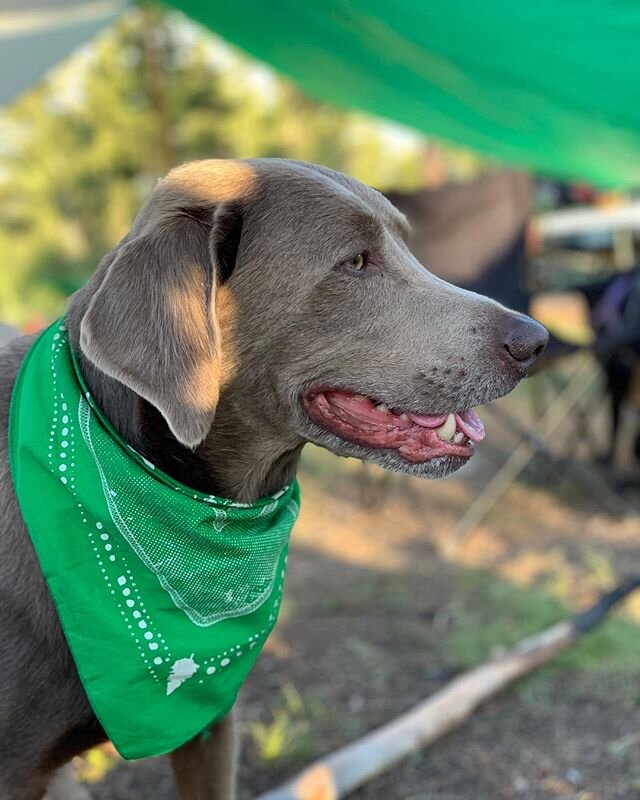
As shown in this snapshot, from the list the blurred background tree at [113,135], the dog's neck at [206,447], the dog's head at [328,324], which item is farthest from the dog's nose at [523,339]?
the blurred background tree at [113,135]

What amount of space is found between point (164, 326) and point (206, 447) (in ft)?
1.08

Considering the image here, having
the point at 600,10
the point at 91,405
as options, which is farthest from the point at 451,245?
the point at 91,405

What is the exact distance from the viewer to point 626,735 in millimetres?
2855

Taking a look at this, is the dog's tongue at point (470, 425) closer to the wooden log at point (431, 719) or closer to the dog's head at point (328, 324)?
the dog's head at point (328, 324)

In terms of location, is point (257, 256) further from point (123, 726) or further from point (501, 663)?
point (501, 663)

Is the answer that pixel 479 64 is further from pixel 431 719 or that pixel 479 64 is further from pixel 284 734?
pixel 284 734

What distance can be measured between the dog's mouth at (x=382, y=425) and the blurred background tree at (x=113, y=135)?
945cm

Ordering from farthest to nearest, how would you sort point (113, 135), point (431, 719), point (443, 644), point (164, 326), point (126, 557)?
point (113, 135) → point (443, 644) → point (431, 719) → point (126, 557) → point (164, 326)

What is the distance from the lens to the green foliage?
39.0 ft

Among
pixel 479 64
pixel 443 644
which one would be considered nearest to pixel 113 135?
pixel 479 64

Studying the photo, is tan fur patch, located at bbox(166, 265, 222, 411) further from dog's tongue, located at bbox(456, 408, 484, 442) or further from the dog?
dog's tongue, located at bbox(456, 408, 484, 442)

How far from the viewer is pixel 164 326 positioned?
1615mm

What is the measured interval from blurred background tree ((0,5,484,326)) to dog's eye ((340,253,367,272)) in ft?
30.8

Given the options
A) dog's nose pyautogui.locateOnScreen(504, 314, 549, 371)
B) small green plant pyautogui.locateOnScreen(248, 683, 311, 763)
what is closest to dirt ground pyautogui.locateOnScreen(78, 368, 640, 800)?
small green plant pyautogui.locateOnScreen(248, 683, 311, 763)
